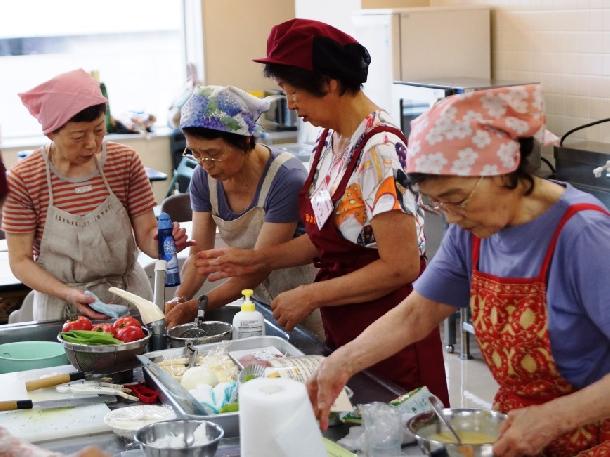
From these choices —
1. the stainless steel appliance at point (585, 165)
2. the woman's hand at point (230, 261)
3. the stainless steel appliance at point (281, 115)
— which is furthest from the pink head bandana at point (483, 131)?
the stainless steel appliance at point (281, 115)

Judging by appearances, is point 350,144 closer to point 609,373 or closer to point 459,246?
point 459,246

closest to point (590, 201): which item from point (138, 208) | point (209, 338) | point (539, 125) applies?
point (539, 125)

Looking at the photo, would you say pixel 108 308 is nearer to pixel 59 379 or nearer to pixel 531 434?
pixel 59 379

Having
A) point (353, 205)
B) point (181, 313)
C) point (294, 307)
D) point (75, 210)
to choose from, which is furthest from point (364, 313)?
point (75, 210)

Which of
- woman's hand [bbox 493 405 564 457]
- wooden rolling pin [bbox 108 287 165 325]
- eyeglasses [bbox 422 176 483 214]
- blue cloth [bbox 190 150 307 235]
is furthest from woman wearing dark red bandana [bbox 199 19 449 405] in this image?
woman's hand [bbox 493 405 564 457]

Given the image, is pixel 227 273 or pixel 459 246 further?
pixel 227 273

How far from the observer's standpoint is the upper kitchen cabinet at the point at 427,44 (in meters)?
5.80

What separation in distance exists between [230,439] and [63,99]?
54.8 inches

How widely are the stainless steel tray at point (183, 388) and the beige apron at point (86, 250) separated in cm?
70

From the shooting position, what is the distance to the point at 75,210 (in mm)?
3326

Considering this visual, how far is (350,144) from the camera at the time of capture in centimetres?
286

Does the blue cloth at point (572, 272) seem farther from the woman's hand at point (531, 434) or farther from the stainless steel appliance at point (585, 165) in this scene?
the stainless steel appliance at point (585, 165)

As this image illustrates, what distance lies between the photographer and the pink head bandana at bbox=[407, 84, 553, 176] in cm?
197

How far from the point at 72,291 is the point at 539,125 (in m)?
1.75
